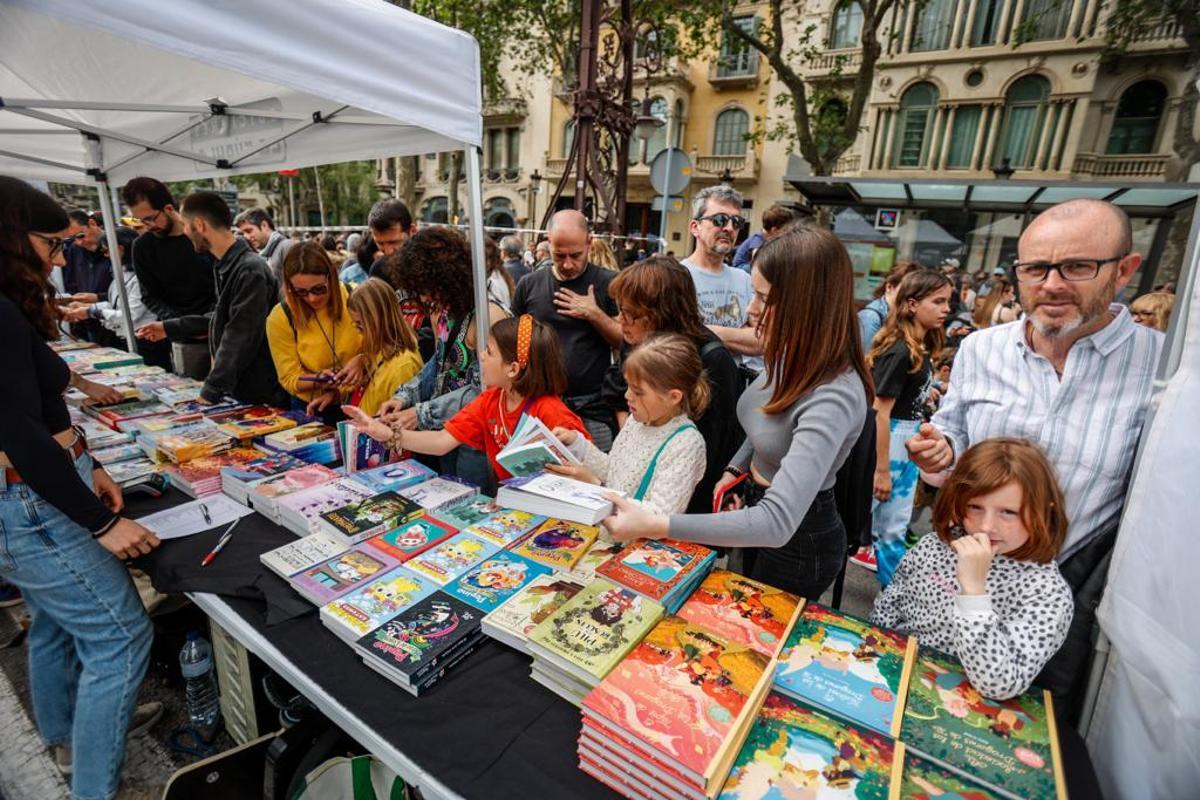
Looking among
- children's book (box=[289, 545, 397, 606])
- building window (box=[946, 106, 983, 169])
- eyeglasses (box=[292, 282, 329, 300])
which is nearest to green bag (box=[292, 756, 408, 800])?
children's book (box=[289, 545, 397, 606])

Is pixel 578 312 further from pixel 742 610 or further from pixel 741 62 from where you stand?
pixel 741 62

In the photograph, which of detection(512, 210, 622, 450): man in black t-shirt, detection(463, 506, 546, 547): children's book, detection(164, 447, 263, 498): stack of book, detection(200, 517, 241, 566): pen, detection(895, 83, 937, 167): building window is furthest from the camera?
detection(895, 83, 937, 167): building window

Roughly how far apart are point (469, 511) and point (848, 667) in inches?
50.7

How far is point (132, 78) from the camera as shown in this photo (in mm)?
3012

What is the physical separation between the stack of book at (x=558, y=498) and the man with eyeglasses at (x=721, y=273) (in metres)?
1.58

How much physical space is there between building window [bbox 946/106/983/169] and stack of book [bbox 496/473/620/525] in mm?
23255

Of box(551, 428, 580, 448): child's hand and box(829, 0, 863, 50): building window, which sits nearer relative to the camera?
box(551, 428, 580, 448): child's hand

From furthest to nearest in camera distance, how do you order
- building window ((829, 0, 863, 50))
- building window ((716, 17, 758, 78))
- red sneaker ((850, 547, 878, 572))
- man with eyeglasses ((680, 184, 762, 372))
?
building window ((716, 17, 758, 78))
building window ((829, 0, 863, 50))
red sneaker ((850, 547, 878, 572))
man with eyeglasses ((680, 184, 762, 372))

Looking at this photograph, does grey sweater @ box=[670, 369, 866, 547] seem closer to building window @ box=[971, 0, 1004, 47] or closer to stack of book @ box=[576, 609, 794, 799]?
stack of book @ box=[576, 609, 794, 799]

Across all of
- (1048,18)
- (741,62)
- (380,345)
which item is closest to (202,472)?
(380,345)

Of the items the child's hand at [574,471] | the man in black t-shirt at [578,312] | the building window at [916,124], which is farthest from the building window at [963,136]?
the child's hand at [574,471]

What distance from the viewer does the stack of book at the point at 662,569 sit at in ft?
4.58

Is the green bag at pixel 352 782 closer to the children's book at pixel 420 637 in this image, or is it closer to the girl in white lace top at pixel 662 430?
the children's book at pixel 420 637

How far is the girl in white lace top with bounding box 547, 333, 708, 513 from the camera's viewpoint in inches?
71.4
